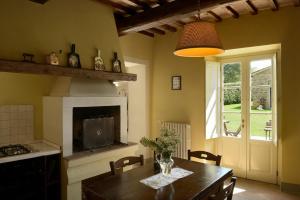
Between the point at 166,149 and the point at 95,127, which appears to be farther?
the point at 95,127

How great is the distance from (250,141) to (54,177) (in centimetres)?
316

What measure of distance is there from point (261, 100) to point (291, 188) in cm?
140

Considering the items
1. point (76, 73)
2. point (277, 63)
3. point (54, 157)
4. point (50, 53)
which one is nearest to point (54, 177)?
point (54, 157)

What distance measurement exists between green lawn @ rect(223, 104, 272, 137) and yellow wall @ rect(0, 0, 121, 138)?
91.9 inches

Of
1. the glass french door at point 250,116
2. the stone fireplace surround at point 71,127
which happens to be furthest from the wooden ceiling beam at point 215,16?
the stone fireplace surround at point 71,127

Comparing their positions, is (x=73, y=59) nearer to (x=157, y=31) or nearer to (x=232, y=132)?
(x=157, y=31)

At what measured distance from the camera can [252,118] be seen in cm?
405

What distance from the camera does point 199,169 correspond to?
233 cm

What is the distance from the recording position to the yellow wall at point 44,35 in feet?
7.84

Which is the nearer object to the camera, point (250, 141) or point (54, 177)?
point (54, 177)

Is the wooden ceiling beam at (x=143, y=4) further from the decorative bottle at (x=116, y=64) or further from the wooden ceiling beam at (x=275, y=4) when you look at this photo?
the wooden ceiling beam at (x=275, y=4)

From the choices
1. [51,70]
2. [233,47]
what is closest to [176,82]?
[233,47]

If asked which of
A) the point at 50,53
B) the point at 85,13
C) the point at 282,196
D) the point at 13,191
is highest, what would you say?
the point at 85,13

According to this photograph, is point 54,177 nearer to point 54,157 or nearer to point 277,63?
point 54,157
